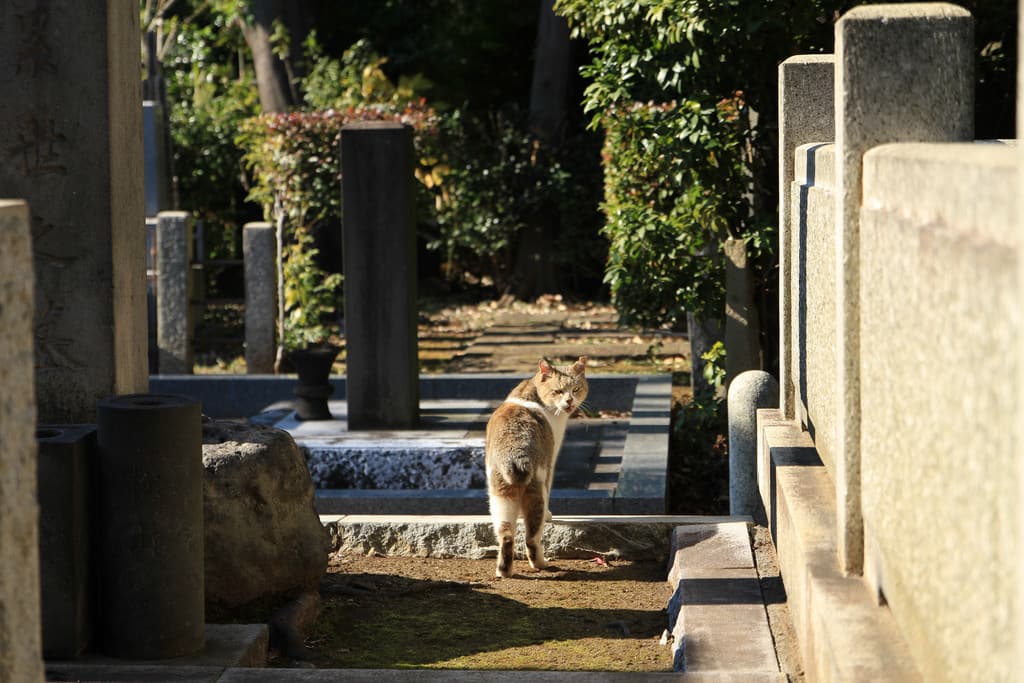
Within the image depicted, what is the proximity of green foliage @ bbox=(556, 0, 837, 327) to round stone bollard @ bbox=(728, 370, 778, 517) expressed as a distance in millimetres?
2136

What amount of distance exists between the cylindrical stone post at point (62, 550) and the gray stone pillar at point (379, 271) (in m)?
4.56

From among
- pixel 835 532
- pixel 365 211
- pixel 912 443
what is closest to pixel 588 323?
pixel 365 211

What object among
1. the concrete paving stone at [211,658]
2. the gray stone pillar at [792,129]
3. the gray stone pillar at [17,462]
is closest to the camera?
the gray stone pillar at [17,462]

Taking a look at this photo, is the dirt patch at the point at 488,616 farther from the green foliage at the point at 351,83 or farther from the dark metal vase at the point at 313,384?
the green foliage at the point at 351,83

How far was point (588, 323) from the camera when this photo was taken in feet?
52.6

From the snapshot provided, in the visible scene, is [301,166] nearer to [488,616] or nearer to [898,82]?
[488,616]

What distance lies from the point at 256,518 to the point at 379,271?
153 inches

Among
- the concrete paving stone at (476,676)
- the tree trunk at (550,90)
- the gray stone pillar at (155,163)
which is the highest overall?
the tree trunk at (550,90)

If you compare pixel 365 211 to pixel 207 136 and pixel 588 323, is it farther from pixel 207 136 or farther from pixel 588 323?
pixel 207 136

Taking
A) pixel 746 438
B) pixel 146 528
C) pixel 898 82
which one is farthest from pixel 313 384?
pixel 898 82

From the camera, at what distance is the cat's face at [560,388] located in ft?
21.7

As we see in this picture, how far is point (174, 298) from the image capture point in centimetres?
1225

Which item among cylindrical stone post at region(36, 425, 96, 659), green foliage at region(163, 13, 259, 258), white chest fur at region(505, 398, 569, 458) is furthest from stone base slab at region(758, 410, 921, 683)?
green foliage at region(163, 13, 259, 258)

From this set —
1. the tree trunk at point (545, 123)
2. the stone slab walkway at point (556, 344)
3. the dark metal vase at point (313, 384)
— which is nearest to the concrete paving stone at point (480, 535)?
the dark metal vase at point (313, 384)
